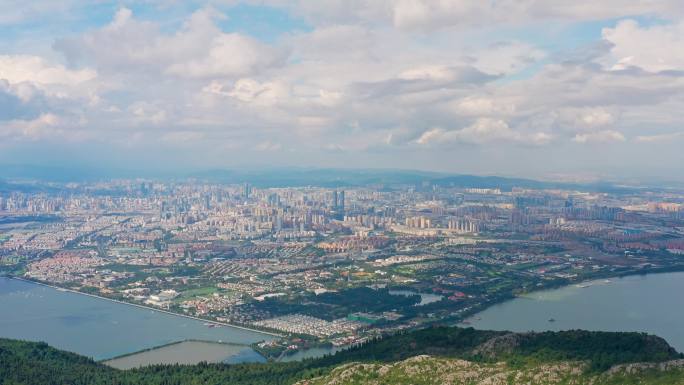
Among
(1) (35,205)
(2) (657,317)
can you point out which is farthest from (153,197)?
(2) (657,317)

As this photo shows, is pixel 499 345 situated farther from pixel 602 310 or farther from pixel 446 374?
pixel 602 310

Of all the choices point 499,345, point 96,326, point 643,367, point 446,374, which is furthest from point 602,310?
point 96,326

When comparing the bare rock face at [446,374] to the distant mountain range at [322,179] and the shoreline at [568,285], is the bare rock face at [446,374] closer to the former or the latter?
the shoreline at [568,285]

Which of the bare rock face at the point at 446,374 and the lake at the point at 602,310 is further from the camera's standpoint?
the lake at the point at 602,310

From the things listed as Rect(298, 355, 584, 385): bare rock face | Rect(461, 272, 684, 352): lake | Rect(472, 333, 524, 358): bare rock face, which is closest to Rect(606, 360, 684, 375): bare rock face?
Rect(298, 355, 584, 385): bare rock face

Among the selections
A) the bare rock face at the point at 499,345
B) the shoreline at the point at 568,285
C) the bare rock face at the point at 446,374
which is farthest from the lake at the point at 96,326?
the bare rock face at the point at 499,345

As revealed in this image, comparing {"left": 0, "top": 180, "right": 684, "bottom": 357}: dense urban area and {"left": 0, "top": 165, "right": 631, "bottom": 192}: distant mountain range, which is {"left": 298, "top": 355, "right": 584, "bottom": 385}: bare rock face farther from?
{"left": 0, "top": 165, "right": 631, "bottom": 192}: distant mountain range

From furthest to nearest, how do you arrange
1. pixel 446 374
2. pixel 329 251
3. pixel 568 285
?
pixel 329 251, pixel 568 285, pixel 446 374
